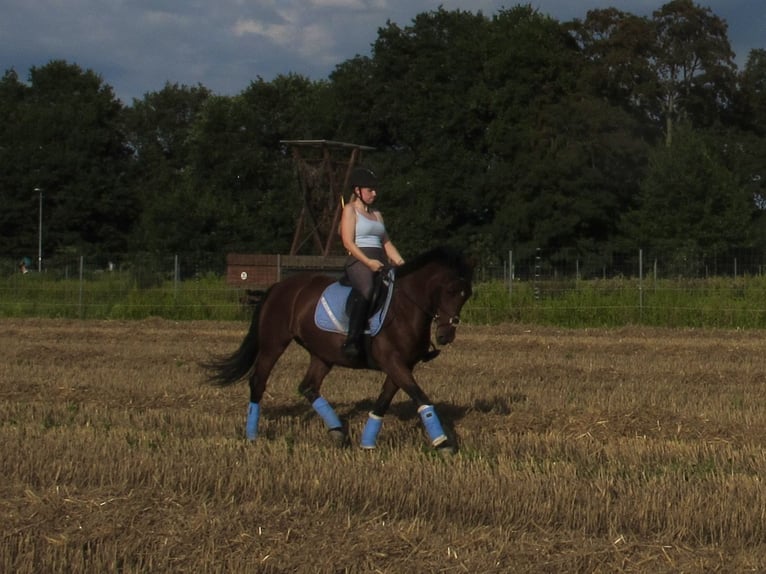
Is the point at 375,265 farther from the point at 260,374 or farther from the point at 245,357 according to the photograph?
the point at 245,357

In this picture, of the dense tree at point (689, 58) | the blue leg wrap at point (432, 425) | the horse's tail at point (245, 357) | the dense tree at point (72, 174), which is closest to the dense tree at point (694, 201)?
the dense tree at point (689, 58)

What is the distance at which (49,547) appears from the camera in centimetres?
544

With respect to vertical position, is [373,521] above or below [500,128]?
below

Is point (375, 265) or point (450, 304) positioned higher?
point (375, 265)

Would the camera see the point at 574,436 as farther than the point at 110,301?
No

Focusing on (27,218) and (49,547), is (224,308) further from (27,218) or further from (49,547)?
(27,218)

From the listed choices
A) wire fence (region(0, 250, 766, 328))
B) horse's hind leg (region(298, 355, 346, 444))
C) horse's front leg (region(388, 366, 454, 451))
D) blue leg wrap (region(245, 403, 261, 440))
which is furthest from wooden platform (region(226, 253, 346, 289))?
horse's front leg (region(388, 366, 454, 451))

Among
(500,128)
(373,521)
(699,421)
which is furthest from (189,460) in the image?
(500,128)

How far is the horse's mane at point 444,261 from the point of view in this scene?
841 centimetres

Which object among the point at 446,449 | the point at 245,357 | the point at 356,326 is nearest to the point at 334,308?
the point at 356,326

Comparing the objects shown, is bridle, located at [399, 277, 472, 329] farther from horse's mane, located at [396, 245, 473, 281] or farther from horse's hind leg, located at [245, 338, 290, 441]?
horse's hind leg, located at [245, 338, 290, 441]

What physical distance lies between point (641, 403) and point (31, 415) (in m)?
6.59

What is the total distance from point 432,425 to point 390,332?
897 mm

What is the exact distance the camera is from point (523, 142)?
1925 inches
